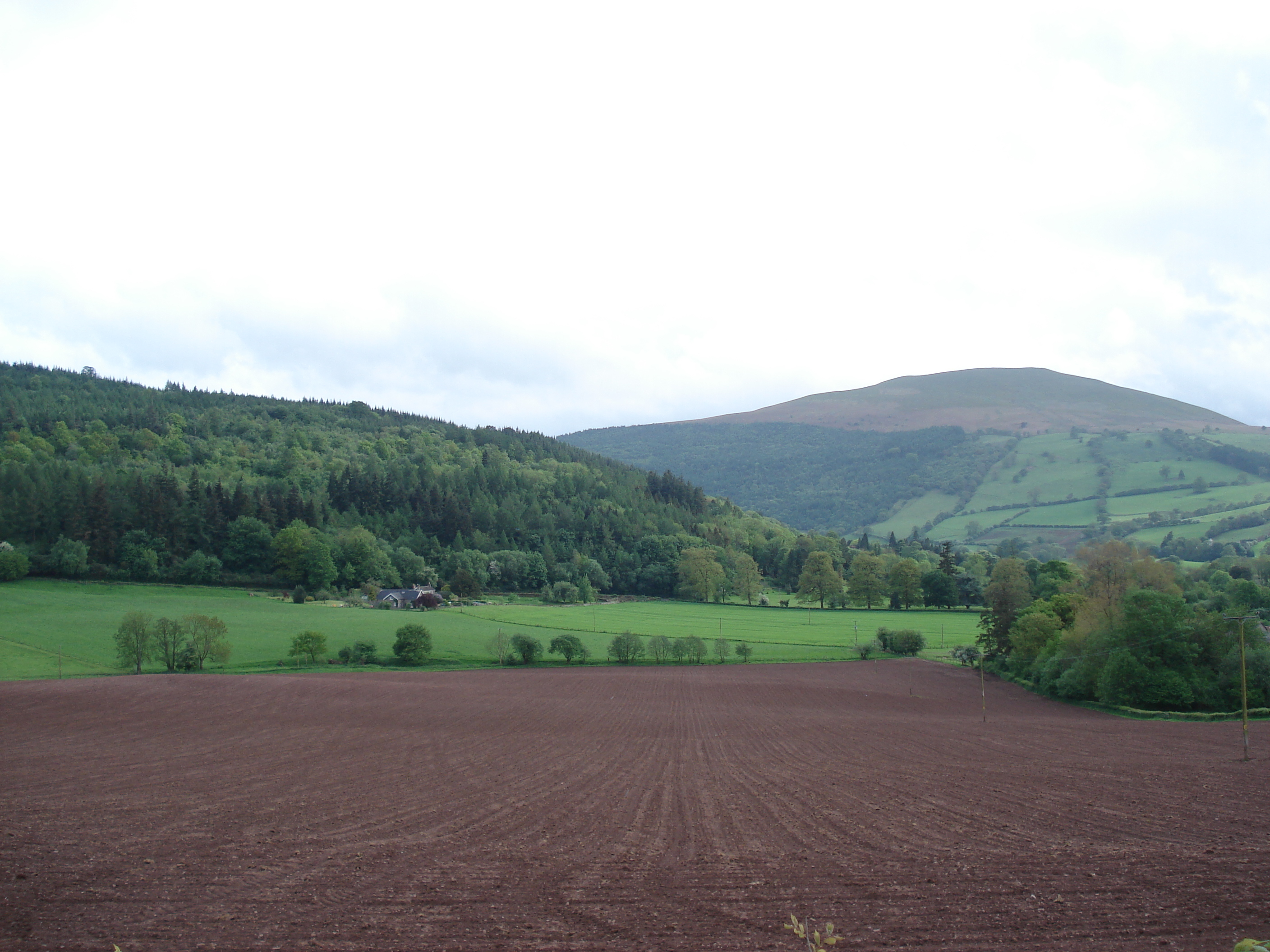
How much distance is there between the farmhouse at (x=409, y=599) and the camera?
94.4 metres

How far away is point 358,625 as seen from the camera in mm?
75625

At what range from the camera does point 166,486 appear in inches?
4163

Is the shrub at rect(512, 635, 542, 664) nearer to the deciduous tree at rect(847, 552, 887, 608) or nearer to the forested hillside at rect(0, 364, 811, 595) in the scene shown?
the forested hillside at rect(0, 364, 811, 595)

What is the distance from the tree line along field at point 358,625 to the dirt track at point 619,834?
964 inches

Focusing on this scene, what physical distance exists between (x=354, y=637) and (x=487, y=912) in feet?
202

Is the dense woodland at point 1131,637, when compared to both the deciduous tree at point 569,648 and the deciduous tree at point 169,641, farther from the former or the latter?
the deciduous tree at point 169,641

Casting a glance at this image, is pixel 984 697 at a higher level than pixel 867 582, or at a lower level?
lower

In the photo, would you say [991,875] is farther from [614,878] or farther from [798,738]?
[798,738]

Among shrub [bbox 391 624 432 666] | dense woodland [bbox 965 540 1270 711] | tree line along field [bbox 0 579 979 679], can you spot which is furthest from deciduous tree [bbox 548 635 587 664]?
dense woodland [bbox 965 540 1270 711]

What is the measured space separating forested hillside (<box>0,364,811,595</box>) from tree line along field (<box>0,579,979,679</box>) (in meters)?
11.2

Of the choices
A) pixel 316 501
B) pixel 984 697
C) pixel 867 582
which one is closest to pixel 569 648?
pixel 984 697

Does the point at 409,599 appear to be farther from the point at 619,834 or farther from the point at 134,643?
the point at 619,834

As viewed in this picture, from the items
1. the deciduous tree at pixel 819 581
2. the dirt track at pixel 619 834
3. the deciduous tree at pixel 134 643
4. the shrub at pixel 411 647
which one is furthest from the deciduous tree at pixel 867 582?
the deciduous tree at pixel 134 643

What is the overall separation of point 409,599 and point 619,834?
3192 inches
